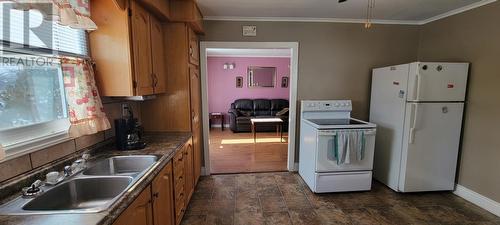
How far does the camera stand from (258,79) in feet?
23.9

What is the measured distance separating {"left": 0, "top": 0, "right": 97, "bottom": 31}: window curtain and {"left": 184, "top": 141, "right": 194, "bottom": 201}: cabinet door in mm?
1416

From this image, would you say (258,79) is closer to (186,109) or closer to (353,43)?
(353,43)

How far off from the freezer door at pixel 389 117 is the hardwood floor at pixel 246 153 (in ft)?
4.62

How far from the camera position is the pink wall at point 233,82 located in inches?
281

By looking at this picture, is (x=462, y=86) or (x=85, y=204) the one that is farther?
(x=462, y=86)

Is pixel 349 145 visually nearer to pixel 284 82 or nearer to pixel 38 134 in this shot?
pixel 38 134

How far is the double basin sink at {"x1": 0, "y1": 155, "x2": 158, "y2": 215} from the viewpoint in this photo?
1.09m

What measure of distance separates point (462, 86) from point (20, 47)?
3.98 m

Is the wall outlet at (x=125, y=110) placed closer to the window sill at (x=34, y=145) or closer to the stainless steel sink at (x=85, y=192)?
the window sill at (x=34, y=145)

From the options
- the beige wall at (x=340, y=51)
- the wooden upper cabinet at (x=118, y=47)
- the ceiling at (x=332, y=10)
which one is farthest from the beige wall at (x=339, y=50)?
the wooden upper cabinet at (x=118, y=47)

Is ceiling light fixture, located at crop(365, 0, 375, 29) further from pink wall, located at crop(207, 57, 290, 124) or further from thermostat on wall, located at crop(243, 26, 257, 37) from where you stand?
pink wall, located at crop(207, 57, 290, 124)

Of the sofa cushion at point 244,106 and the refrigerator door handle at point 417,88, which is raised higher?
the refrigerator door handle at point 417,88

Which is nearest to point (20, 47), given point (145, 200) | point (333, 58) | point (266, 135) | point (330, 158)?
point (145, 200)

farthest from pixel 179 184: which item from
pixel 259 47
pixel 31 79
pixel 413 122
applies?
pixel 413 122
